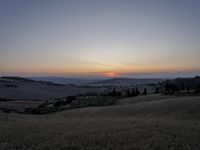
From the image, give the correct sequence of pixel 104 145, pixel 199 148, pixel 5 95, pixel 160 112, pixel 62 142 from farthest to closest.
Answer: pixel 5 95, pixel 160 112, pixel 62 142, pixel 104 145, pixel 199 148

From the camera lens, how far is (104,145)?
12500mm

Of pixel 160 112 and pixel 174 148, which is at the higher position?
pixel 174 148

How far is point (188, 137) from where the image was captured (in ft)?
45.3

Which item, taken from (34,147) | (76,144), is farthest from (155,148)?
(34,147)

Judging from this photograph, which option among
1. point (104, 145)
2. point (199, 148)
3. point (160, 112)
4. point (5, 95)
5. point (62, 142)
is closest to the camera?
point (199, 148)

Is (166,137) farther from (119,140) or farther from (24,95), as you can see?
(24,95)

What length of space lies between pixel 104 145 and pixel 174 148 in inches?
121

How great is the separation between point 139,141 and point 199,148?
2902mm

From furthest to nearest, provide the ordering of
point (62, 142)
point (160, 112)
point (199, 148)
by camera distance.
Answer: point (160, 112), point (62, 142), point (199, 148)

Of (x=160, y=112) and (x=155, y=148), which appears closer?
(x=155, y=148)

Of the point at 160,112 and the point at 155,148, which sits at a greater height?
the point at 155,148

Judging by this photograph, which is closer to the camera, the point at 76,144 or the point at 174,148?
the point at 174,148

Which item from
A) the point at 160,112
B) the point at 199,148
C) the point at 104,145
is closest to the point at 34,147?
the point at 104,145

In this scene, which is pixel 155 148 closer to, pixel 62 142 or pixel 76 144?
pixel 76 144
